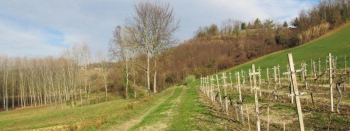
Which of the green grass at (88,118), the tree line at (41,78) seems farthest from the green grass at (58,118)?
the tree line at (41,78)

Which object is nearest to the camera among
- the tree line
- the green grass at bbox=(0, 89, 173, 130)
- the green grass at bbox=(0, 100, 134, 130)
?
the green grass at bbox=(0, 89, 173, 130)

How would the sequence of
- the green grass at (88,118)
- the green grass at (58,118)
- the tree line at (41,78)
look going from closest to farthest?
the green grass at (88,118) < the green grass at (58,118) < the tree line at (41,78)

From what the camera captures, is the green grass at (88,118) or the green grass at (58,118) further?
the green grass at (58,118)

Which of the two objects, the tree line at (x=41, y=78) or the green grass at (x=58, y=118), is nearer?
the green grass at (x=58, y=118)

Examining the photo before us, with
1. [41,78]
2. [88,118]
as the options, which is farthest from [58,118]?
[41,78]

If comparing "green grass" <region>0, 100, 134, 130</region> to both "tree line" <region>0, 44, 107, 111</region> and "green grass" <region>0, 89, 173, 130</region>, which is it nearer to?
"green grass" <region>0, 89, 173, 130</region>

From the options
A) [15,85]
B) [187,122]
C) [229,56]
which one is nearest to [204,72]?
[229,56]

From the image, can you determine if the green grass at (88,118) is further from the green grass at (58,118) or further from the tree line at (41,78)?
the tree line at (41,78)

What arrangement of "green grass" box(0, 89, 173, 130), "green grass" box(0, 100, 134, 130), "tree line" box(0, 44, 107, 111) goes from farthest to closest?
"tree line" box(0, 44, 107, 111) < "green grass" box(0, 100, 134, 130) < "green grass" box(0, 89, 173, 130)

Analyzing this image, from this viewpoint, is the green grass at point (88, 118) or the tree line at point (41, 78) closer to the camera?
the green grass at point (88, 118)

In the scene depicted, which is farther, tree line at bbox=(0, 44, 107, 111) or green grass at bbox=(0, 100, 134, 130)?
tree line at bbox=(0, 44, 107, 111)

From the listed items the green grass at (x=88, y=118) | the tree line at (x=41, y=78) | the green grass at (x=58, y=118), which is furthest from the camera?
the tree line at (x=41, y=78)

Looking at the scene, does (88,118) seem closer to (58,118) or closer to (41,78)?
(58,118)

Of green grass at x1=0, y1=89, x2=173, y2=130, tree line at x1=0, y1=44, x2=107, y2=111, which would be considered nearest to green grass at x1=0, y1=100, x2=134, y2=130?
green grass at x1=0, y1=89, x2=173, y2=130
